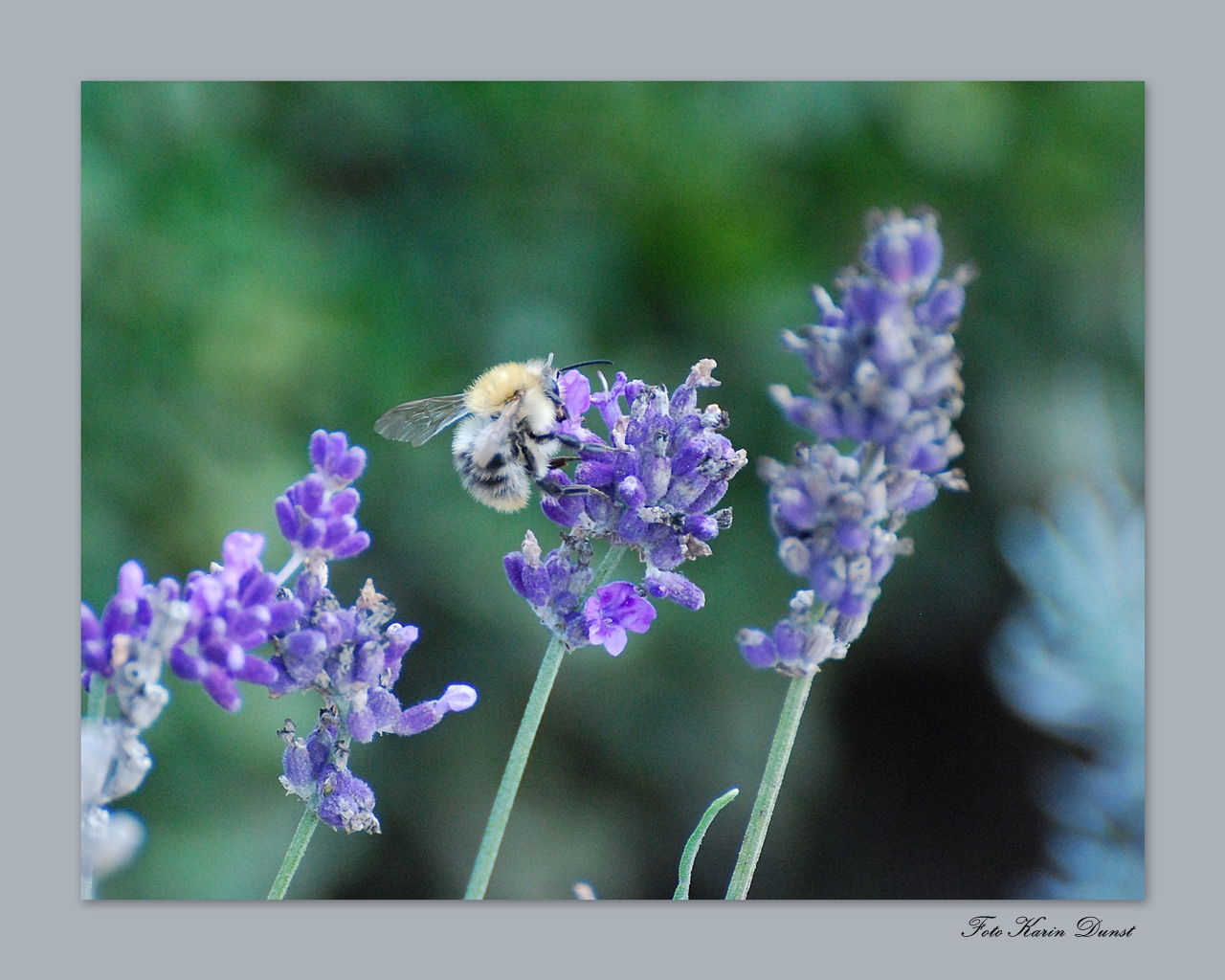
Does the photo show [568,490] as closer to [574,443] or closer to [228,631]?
[574,443]

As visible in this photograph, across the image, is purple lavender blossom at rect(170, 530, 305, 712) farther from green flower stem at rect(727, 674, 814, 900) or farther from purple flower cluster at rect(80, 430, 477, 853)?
green flower stem at rect(727, 674, 814, 900)

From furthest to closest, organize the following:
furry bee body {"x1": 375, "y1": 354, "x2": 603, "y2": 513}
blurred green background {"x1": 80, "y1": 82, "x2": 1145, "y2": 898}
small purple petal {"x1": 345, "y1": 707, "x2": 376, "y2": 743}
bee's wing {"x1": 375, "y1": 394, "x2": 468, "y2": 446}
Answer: blurred green background {"x1": 80, "y1": 82, "x2": 1145, "y2": 898}, bee's wing {"x1": 375, "y1": 394, "x2": 468, "y2": 446}, furry bee body {"x1": 375, "y1": 354, "x2": 603, "y2": 513}, small purple petal {"x1": 345, "y1": 707, "x2": 376, "y2": 743}

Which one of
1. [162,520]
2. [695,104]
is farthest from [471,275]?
[162,520]

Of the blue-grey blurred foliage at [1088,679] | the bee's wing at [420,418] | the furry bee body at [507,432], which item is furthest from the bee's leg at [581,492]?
the blue-grey blurred foliage at [1088,679]

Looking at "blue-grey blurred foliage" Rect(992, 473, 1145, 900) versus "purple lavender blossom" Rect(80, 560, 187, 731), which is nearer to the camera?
"purple lavender blossom" Rect(80, 560, 187, 731)

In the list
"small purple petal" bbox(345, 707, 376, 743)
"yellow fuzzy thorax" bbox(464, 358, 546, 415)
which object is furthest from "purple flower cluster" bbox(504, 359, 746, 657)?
"yellow fuzzy thorax" bbox(464, 358, 546, 415)

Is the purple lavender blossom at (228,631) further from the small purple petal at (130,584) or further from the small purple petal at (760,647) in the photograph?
the small purple petal at (760,647)
